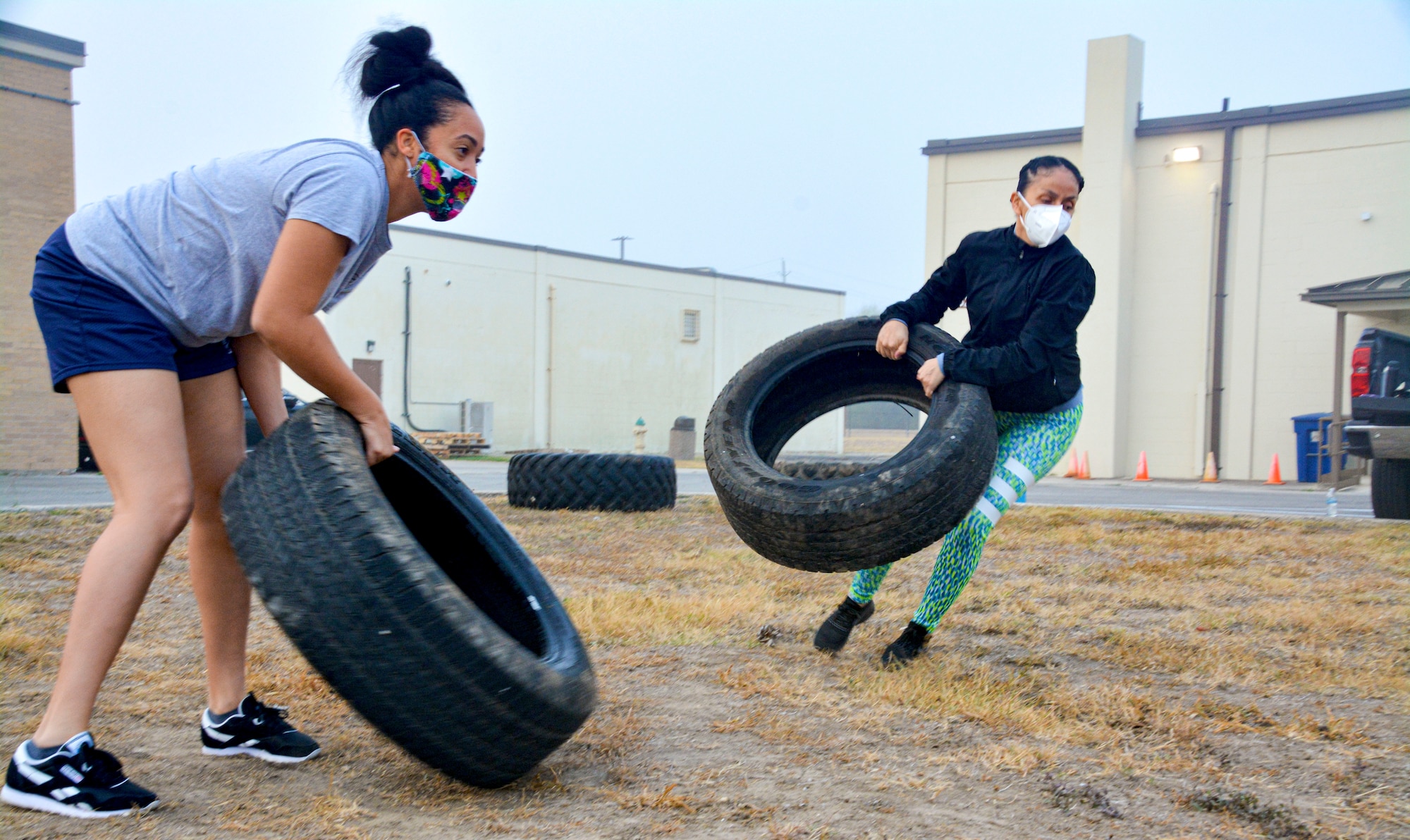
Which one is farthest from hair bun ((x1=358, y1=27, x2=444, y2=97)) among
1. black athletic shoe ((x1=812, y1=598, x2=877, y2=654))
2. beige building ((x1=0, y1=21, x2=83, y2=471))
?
beige building ((x1=0, y1=21, x2=83, y2=471))

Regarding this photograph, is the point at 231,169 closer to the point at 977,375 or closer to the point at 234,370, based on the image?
the point at 234,370

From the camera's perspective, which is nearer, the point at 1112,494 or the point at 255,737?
the point at 255,737

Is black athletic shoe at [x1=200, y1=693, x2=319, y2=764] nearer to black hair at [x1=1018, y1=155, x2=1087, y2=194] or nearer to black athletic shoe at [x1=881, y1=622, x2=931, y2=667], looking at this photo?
black athletic shoe at [x1=881, y1=622, x2=931, y2=667]

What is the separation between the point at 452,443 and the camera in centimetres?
2348

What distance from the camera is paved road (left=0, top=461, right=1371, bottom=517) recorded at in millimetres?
9438

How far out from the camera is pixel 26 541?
6043 mm

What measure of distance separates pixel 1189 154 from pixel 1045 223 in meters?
16.4

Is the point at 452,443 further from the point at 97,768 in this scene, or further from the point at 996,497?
the point at 97,768

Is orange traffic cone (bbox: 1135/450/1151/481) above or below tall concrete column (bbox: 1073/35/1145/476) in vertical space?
below

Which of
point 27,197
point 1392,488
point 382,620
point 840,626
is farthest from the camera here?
point 27,197

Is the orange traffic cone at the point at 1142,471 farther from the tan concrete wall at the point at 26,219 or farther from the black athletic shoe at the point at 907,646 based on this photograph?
the tan concrete wall at the point at 26,219

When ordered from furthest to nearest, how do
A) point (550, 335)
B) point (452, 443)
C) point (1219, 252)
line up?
point (550, 335), point (452, 443), point (1219, 252)

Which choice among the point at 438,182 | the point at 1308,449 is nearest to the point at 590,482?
the point at 438,182

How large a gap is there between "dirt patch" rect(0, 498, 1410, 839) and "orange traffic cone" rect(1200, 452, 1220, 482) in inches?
490
